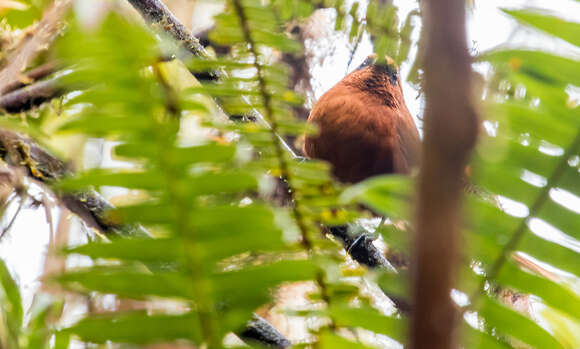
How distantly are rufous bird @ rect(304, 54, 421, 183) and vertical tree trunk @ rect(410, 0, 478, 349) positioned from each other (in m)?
1.05

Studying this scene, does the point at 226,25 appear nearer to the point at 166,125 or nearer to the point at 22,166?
the point at 166,125

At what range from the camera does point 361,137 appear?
125cm

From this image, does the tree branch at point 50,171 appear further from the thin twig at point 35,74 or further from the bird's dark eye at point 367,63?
the bird's dark eye at point 367,63

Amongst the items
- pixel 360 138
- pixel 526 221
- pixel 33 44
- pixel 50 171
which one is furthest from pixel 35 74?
pixel 526 221

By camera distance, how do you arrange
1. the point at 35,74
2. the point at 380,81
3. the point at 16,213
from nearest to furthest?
1. the point at 16,213
2. the point at 35,74
3. the point at 380,81

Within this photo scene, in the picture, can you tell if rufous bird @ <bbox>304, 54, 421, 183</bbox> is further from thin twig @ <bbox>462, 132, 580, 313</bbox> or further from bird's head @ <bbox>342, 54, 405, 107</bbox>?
thin twig @ <bbox>462, 132, 580, 313</bbox>

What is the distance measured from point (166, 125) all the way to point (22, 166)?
69cm

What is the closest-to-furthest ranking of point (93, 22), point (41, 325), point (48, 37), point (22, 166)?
1. point (93, 22)
2. point (41, 325)
3. point (22, 166)
4. point (48, 37)

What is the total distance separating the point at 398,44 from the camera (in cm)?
109

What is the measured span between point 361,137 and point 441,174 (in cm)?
110

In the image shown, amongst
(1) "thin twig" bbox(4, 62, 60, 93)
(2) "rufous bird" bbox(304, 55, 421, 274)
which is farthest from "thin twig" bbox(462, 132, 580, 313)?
(1) "thin twig" bbox(4, 62, 60, 93)

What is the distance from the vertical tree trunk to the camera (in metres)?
0.16

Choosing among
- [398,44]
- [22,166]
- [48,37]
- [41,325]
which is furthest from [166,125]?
[48,37]

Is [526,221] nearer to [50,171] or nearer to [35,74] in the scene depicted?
[50,171]
